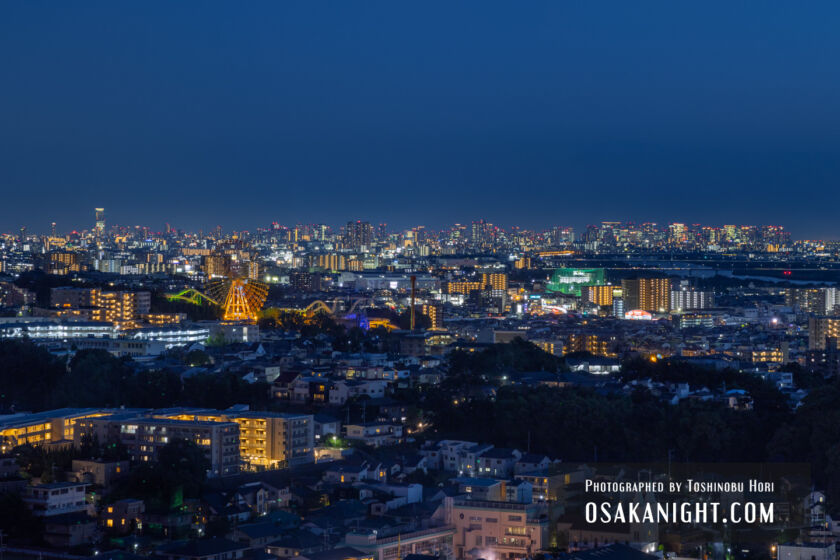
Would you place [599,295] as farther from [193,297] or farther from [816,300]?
[193,297]

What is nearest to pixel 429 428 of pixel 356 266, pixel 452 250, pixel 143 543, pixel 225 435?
pixel 225 435

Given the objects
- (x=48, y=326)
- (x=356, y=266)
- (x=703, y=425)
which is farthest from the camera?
(x=356, y=266)

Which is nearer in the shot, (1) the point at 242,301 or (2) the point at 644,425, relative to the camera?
(2) the point at 644,425

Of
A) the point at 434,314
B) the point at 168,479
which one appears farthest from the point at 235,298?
the point at 168,479

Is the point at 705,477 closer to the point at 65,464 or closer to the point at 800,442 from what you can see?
the point at 800,442

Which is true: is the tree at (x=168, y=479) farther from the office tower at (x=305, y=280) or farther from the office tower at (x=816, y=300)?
the office tower at (x=816, y=300)

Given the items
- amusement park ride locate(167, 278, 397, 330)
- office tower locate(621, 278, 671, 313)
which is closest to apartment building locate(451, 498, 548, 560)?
amusement park ride locate(167, 278, 397, 330)

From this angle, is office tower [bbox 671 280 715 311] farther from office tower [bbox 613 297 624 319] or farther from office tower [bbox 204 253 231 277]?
office tower [bbox 204 253 231 277]
